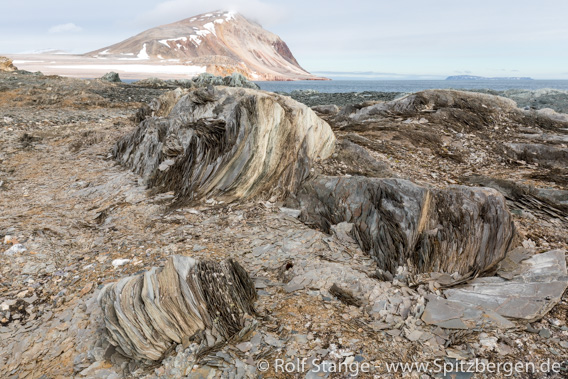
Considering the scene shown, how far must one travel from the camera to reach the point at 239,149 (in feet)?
25.1

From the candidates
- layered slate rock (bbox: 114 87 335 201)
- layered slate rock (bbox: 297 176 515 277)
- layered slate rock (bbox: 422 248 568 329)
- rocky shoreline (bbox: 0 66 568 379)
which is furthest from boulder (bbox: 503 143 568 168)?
layered slate rock (bbox: 114 87 335 201)

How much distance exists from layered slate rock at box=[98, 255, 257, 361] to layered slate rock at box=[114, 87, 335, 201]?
349 centimetres

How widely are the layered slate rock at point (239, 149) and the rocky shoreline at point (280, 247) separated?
0.14 ft

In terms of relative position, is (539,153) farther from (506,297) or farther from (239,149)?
(239,149)

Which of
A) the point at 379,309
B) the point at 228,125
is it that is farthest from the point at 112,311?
the point at 228,125

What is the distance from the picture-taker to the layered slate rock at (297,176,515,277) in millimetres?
5148

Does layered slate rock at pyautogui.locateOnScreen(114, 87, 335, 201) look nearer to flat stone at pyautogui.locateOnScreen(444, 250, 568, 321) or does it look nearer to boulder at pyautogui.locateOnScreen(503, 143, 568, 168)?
flat stone at pyautogui.locateOnScreen(444, 250, 568, 321)

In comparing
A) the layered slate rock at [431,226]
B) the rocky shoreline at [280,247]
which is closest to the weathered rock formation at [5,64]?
the rocky shoreline at [280,247]

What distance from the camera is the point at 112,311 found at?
3877mm

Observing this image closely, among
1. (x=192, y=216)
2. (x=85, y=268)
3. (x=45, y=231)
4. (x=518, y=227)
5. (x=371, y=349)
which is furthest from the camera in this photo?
(x=192, y=216)

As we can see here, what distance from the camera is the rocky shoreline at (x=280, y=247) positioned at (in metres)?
3.76

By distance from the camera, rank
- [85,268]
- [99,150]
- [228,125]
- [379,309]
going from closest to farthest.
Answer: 1. [379,309]
2. [85,268]
3. [228,125]
4. [99,150]

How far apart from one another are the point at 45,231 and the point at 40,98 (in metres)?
18.0

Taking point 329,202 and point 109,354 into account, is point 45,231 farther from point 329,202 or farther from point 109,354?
point 329,202
